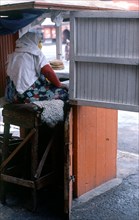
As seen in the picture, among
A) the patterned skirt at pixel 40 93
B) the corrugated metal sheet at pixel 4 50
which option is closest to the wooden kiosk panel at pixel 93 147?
the patterned skirt at pixel 40 93

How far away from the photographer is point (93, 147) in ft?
16.6

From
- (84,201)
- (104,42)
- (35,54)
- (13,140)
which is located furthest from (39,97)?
(84,201)

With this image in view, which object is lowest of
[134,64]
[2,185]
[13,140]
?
[2,185]

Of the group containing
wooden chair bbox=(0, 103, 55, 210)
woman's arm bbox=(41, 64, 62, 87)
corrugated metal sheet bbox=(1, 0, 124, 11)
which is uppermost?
corrugated metal sheet bbox=(1, 0, 124, 11)

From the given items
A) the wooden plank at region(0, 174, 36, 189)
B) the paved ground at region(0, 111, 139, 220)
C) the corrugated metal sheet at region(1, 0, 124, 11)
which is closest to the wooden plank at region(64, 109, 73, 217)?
the paved ground at region(0, 111, 139, 220)

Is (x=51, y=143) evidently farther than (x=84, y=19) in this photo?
Yes

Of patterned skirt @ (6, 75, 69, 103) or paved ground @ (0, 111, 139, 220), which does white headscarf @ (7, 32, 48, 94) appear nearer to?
patterned skirt @ (6, 75, 69, 103)

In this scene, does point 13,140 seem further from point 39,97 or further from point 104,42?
point 104,42

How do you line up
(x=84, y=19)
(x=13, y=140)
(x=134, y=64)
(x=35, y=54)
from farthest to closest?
(x=13, y=140) → (x=35, y=54) → (x=84, y=19) → (x=134, y=64)

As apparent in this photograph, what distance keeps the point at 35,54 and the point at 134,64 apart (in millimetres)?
1321

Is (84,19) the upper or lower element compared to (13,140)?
upper

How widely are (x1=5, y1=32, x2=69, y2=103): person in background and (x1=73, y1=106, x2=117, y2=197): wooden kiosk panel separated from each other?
1.36 ft

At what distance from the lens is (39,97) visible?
4594 mm

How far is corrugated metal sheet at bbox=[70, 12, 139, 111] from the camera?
371 centimetres
